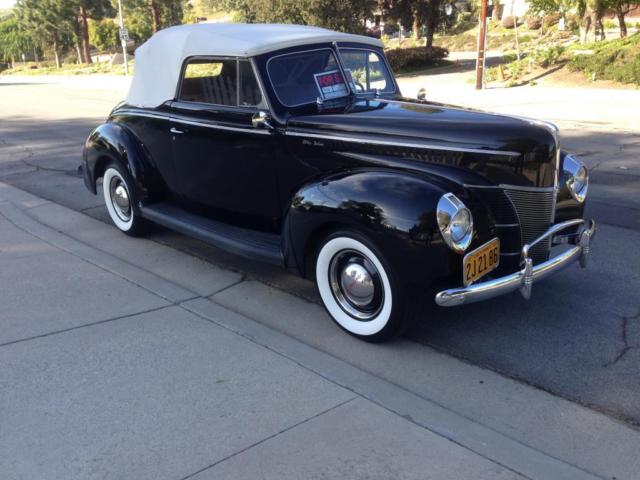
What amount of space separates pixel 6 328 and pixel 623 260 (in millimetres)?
4691

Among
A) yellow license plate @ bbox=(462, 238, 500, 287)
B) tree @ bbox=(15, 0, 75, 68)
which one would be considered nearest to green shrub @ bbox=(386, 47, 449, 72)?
yellow license plate @ bbox=(462, 238, 500, 287)

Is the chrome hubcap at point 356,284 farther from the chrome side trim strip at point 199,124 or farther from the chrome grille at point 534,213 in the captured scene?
the chrome side trim strip at point 199,124

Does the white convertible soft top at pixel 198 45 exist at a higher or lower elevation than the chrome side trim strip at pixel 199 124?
higher

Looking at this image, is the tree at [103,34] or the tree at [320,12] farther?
the tree at [103,34]

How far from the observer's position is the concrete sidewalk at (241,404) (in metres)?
2.74

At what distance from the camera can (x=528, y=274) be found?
3.55 metres

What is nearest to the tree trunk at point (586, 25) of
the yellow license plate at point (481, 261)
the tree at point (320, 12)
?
the tree at point (320, 12)

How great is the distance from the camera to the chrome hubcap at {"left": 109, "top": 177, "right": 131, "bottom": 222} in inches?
239

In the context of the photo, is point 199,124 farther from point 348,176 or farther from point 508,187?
point 508,187

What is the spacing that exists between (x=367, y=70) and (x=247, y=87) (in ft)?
3.60

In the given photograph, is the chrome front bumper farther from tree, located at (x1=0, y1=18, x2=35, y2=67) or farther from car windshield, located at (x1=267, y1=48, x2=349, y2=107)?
tree, located at (x1=0, y1=18, x2=35, y2=67)

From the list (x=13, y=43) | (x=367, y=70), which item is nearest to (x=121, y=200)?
(x=367, y=70)

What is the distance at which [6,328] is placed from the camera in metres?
4.13

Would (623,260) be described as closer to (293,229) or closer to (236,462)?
(293,229)
